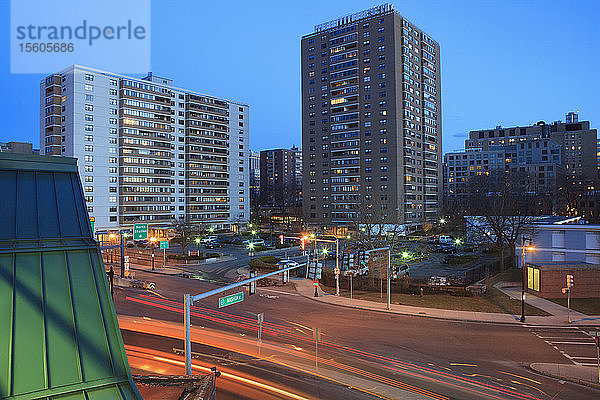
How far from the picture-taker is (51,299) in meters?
7.66

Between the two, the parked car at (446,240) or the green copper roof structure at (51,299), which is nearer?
the green copper roof structure at (51,299)

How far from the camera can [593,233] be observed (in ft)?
139

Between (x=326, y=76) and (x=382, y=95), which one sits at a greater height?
(x=326, y=76)

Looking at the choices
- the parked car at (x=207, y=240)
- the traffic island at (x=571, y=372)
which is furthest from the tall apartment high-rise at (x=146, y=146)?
the traffic island at (x=571, y=372)

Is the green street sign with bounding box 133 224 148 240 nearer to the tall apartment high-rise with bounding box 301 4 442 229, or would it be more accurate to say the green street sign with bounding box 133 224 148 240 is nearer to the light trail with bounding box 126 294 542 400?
the light trail with bounding box 126 294 542 400

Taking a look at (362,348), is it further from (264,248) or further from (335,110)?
(335,110)

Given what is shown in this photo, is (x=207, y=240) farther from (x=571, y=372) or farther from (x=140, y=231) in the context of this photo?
(x=571, y=372)

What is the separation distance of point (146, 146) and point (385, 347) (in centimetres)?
8892

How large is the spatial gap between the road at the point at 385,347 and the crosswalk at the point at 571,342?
497 mm

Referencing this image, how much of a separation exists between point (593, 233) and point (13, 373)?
51.0 metres

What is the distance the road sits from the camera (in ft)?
59.5

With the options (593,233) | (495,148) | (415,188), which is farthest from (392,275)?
(495,148)

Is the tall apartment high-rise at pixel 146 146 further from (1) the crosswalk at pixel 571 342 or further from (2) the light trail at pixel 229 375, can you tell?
(1) the crosswalk at pixel 571 342

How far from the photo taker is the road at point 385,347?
714 inches
